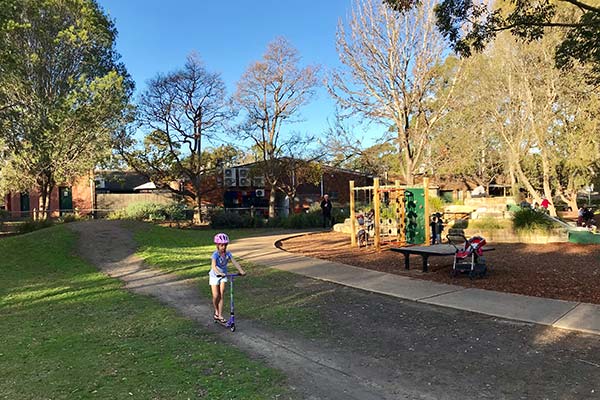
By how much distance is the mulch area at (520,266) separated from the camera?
815cm

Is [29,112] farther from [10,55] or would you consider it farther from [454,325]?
[454,325]

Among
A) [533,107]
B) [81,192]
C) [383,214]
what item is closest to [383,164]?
[383,214]

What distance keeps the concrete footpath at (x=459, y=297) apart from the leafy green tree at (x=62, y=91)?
48.9 feet

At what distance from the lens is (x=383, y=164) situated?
24.0m

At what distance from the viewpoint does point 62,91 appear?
2328 cm

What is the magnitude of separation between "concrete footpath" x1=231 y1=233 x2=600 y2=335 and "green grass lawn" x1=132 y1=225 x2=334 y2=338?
30.8 inches

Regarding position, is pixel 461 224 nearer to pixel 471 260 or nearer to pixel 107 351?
pixel 471 260

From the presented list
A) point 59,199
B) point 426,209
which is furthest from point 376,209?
point 59,199

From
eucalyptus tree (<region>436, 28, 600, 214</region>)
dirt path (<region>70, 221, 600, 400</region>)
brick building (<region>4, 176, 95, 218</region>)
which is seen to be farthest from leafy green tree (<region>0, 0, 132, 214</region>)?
dirt path (<region>70, 221, 600, 400</region>)

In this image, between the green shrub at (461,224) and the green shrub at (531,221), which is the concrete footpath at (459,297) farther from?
the green shrub at (461,224)

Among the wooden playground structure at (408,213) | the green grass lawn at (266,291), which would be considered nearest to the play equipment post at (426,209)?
the wooden playground structure at (408,213)

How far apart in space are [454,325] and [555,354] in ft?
4.49

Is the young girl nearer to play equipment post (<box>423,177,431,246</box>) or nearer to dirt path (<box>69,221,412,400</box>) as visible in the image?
dirt path (<box>69,221,412,400</box>)

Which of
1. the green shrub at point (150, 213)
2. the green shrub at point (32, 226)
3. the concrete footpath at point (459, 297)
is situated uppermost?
the green shrub at point (150, 213)
